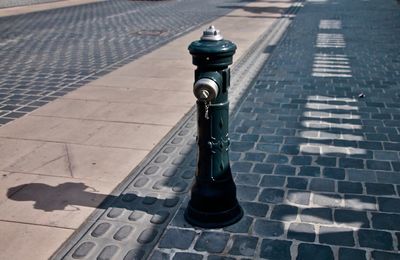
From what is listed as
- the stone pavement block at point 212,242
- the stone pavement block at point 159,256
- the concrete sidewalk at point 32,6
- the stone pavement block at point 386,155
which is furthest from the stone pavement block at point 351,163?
the concrete sidewalk at point 32,6

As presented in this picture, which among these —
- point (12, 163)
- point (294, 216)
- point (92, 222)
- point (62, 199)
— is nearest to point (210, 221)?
point (294, 216)

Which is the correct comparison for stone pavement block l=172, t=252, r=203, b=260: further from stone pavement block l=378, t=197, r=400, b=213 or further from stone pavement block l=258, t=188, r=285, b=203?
stone pavement block l=378, t=197, r=400, b=213

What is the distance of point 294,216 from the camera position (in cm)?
359

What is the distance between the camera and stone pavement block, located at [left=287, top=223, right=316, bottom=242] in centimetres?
329

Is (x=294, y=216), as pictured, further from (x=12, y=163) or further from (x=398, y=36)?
(x=398, y=36)

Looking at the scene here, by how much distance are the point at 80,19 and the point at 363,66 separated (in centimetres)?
1147

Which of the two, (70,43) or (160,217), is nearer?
(160,217)

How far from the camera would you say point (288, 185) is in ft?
13.4

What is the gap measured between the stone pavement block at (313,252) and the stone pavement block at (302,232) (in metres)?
0.09

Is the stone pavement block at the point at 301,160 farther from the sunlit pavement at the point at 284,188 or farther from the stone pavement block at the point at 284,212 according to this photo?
the stone pavement block at the point at 284,212

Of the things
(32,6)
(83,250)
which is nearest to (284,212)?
(83,250)

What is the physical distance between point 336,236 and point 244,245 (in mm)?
655

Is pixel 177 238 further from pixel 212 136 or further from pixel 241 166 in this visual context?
pixel 241 166

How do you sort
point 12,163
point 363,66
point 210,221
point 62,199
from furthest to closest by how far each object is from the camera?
point 363,66, point 12,163, point 62,199, point 210,221
